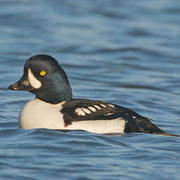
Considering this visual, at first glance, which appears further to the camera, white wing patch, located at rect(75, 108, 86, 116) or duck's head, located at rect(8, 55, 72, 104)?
duck's head, located at rect(8, 55, 72, 104)

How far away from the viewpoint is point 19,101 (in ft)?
35.1

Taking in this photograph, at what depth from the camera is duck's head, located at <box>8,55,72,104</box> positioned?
8117mm

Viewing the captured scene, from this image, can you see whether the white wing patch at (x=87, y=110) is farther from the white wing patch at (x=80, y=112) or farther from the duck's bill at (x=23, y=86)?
the duck's bill at (x=23, y=86)

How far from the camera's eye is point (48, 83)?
8195 mm

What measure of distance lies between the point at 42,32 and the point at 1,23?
1865mm

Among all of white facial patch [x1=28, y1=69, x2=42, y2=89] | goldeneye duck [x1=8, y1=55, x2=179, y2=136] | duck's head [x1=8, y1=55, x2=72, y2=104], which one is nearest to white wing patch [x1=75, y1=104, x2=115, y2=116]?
goldeneye duck [x1=8, y1=55, x2=179, y2=136]

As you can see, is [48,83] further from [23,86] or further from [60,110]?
[60,110]

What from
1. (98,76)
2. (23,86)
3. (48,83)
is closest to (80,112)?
(48,83)

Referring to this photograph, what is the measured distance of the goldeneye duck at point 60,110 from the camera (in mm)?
7801

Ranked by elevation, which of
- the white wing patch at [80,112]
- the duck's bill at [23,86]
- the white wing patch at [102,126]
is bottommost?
the white wing patch at [102,126]

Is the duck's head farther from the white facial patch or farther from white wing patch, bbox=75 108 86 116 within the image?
white wing patch, bbox=75 108 86 116

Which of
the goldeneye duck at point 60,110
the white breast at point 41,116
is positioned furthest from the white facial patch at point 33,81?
the white breast at point 41,116

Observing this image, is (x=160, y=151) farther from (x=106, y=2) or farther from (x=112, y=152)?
(x=106, y=2)

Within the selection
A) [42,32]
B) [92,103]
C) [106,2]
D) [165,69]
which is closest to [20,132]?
[92,103]
